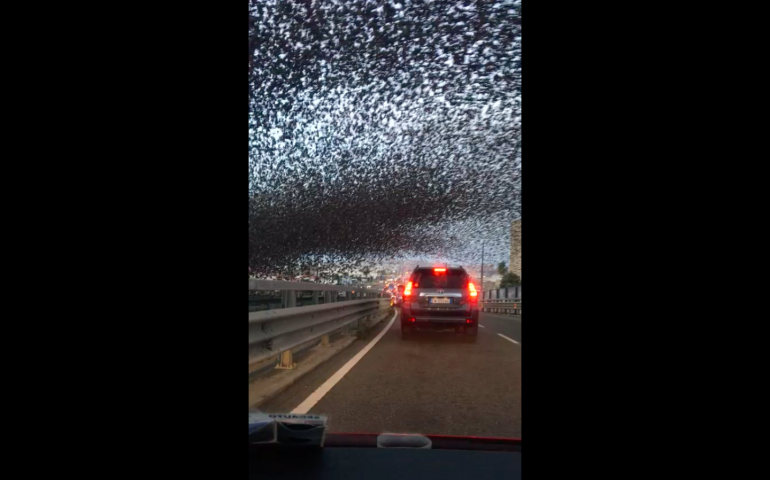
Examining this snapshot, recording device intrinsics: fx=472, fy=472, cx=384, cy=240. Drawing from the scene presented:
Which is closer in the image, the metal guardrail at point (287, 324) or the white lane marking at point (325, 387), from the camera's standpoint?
the white lane marking at point (325, 387)

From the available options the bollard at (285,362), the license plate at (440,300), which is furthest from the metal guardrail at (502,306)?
the bollard at (285,362)

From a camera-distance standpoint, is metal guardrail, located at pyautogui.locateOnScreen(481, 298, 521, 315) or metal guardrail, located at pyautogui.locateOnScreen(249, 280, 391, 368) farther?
metal guardrail, located at pyautogui.locateOnScreen(481, 298, 521, 315)

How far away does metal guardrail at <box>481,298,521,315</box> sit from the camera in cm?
2938

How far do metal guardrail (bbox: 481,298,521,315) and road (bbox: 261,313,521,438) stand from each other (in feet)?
60.9

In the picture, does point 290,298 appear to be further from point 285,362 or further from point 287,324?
point 287,324

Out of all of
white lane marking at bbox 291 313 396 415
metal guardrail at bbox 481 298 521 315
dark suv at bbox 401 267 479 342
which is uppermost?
dark suv at bbox 401 267 479 342

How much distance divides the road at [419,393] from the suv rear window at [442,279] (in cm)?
239

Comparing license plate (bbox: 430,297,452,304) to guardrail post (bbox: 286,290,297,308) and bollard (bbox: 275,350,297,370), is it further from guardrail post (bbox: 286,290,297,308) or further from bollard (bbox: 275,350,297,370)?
bollard (bbox: 275,350,297,370)

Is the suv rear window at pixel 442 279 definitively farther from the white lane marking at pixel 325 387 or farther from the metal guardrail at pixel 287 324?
the white lane marking at pixel 325 387

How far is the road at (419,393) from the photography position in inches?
170

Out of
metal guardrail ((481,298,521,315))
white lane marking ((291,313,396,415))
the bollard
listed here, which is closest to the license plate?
white lane marking ((291,313,396,415))

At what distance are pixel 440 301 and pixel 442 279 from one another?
1.95 ft
